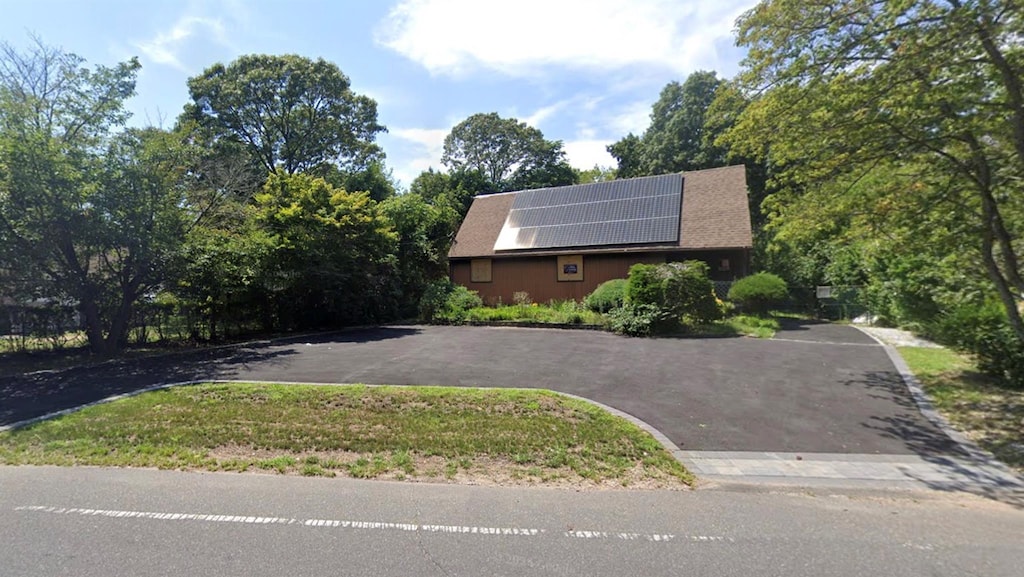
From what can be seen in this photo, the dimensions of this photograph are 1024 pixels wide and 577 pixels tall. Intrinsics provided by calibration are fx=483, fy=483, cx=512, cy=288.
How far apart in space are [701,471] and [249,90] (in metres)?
38.8

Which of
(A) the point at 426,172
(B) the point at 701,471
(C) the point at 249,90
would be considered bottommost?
(B) the point at 701,471

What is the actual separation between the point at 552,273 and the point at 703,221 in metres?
7.16

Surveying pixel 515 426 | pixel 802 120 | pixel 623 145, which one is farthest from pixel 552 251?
pixel 623 145

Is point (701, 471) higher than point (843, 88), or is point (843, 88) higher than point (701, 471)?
point (843, 88)

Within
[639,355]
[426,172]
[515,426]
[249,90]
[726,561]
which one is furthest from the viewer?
[426,172]

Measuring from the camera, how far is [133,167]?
466 inches

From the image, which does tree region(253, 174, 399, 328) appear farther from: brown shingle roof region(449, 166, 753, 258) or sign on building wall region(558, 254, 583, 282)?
sign on building wall region(558, 254, 583, 282)

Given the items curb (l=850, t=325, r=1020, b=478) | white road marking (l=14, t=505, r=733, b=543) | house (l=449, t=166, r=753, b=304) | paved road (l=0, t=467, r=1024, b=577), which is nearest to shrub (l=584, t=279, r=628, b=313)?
house (l=449, t=166, r=753, b=304)

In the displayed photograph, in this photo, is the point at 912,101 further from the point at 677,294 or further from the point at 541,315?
the point at 541,315

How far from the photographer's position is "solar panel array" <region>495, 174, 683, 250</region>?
21969 millimetres

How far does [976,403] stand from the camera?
24.1 ft

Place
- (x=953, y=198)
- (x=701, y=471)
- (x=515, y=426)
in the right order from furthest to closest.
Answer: (x=953, y=198) < (x=515, y=426) < (x=701, y=471)

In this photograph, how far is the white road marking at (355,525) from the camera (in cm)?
368

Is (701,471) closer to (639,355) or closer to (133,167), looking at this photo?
(639,355)
